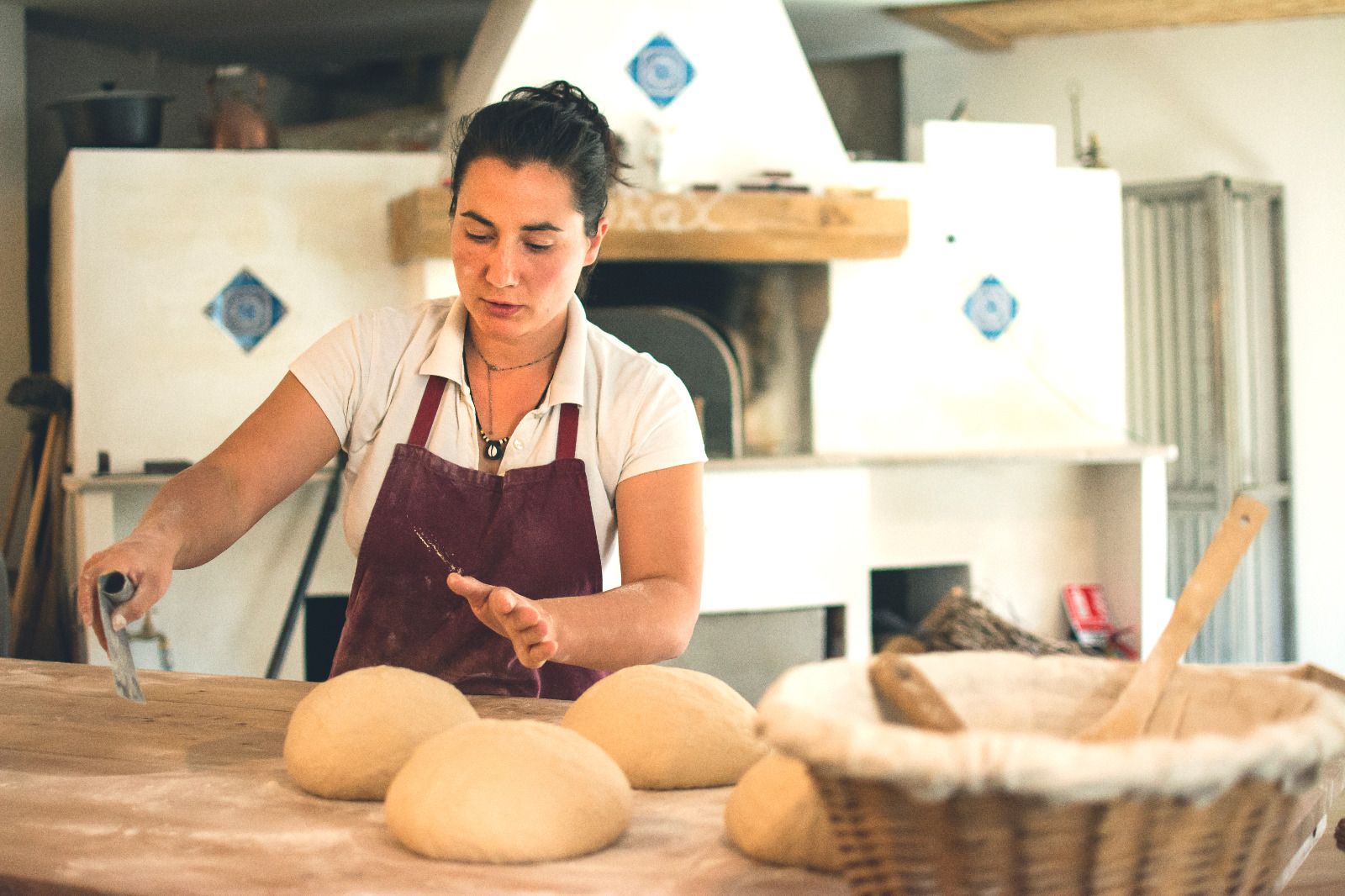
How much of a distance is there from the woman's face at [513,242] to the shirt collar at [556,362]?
8 cm

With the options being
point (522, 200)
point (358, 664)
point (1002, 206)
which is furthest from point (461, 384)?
point (1002, 206)

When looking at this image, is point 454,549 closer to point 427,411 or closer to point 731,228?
point 427,411

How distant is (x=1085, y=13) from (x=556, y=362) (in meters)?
3.54

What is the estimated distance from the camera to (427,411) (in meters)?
1.68

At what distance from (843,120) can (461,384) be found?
4.07 metres

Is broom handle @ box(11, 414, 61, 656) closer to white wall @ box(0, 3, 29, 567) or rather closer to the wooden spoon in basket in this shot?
white wall @ box(0, 3, 29, 567)

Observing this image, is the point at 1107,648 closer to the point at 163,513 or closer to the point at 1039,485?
the point at 1039,485

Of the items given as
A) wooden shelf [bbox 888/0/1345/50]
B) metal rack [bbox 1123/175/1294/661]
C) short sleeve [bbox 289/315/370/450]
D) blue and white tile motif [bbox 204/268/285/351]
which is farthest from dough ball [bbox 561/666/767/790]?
metal rack [bbox 1123/175/1294/661]

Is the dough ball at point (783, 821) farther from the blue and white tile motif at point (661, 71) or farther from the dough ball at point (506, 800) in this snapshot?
the blue and white tile motif at point (661, 71)

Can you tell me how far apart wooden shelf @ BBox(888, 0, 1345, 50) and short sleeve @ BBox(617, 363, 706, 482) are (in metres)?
3.32

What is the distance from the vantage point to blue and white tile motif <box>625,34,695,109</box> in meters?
3.96

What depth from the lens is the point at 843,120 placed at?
541 cm

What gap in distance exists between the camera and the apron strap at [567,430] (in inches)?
65.0

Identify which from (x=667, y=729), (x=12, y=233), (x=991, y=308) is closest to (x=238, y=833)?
(x=667, y=729)
